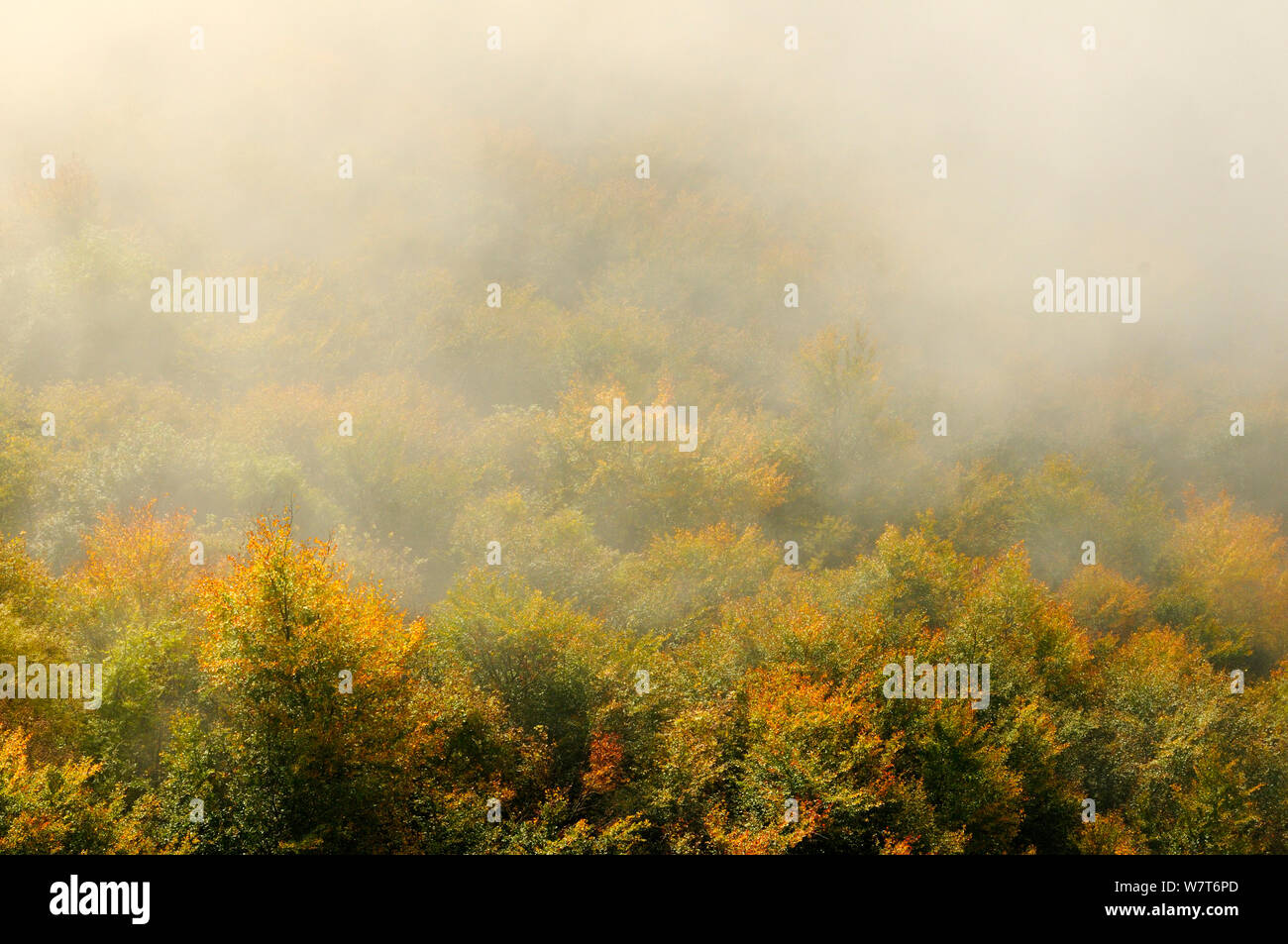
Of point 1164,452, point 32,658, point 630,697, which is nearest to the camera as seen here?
point 32,658

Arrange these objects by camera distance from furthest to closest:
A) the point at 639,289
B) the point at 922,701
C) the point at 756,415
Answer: the point at 639,289
the point at 756,415
the point at 922,701

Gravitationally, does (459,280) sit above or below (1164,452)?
above

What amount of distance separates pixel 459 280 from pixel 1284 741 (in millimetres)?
110902

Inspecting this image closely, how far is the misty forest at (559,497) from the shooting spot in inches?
1613

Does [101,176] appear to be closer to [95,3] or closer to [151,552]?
[95,3]

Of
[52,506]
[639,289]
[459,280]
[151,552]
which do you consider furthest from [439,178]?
[151,552]

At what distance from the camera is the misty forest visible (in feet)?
134

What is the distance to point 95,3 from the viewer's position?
177875 mm

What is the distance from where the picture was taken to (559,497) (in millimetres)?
90688

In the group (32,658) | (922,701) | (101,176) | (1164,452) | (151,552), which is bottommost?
(922,701)

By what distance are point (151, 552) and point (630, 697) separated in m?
30.9

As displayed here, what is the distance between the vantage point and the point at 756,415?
11762 cm

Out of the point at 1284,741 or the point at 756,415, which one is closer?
the point at 1284,741

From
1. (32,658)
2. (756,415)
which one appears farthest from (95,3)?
(32,658)
